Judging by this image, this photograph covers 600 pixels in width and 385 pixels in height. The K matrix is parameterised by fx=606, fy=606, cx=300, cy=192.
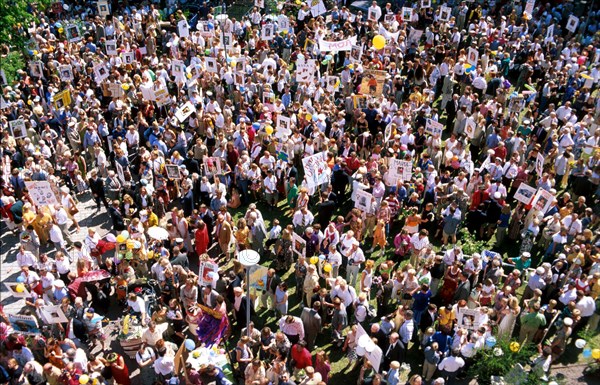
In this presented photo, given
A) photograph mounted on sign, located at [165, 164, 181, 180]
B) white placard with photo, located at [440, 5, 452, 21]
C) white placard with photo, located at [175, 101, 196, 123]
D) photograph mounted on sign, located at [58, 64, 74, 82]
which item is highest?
white placard with photo, located at [440, 5, 452, 21]

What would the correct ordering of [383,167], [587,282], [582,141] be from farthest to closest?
[582,141] → [383,167] → [587,282]

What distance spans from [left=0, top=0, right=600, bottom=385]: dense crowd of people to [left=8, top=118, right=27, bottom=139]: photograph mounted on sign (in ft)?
0.18

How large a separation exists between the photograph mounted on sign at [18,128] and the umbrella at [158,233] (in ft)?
21.2

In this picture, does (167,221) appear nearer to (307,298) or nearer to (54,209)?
(54,209)

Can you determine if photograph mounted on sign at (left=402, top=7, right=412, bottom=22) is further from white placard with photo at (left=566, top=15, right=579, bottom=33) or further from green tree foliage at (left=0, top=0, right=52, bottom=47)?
green tree foliage at (left=0, top=0, right=52, bottom=47)

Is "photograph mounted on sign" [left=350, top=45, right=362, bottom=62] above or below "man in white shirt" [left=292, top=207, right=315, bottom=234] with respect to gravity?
above

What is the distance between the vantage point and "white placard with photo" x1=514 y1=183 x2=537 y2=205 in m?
15.1

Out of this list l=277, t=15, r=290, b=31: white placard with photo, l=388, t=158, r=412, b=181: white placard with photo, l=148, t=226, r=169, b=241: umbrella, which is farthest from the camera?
l=277, t=15, r=290, b=31: white placard with photo

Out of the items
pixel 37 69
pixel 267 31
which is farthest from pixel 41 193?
pixel 267 31

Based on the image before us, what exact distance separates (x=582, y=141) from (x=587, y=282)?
20.2 ft

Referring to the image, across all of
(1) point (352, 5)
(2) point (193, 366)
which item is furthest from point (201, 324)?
(1) point (352, 5)

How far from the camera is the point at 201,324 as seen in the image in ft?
41.2

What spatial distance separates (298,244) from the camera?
1425 cm

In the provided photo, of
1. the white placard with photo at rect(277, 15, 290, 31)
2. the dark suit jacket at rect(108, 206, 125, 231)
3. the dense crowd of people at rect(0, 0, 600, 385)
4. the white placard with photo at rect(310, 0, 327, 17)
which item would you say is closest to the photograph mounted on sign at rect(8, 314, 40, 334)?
the dense crowd of people at rect(0, 0, 600, 385)
